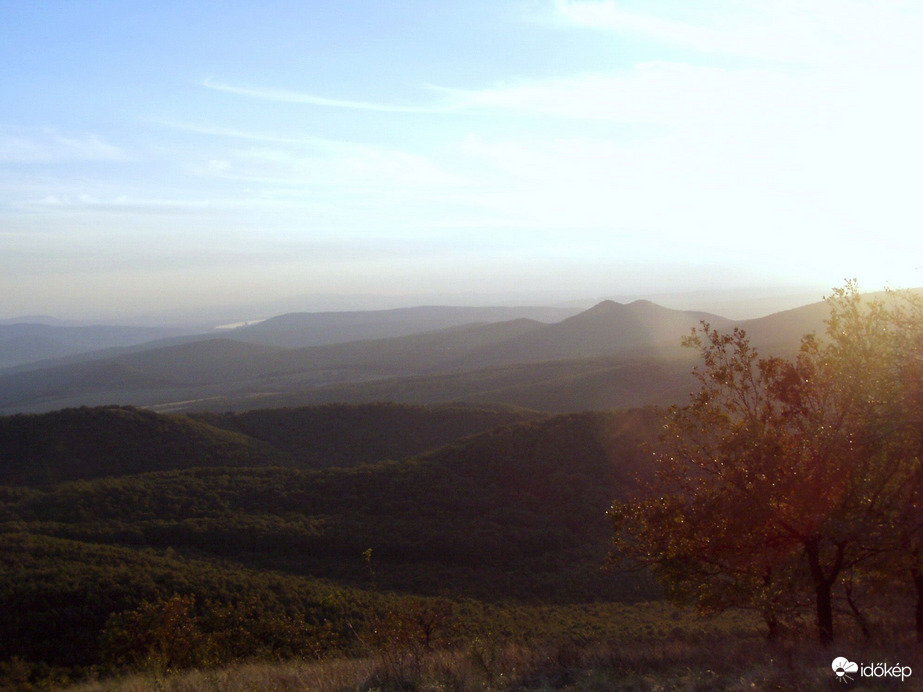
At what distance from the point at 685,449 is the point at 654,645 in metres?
2.82

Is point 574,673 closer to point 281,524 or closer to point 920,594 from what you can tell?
point 920,594

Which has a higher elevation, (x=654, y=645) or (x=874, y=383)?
(x=874, y=383)

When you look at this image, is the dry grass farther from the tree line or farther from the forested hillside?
the forested hillside

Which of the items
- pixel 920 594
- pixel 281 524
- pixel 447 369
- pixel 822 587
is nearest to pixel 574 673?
pixel 822 587

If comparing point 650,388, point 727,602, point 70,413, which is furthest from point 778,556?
point 650,388

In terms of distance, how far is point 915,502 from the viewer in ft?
23.0

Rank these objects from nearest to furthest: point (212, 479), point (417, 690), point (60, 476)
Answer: point (417, 690) → point (212, 479) → point (60, 476)

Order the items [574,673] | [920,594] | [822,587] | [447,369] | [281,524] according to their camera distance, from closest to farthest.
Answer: [574,673] < [822,587] < [920,594] < [281,524] < [447,369]

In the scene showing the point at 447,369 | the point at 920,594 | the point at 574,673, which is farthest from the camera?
the point at 447,369

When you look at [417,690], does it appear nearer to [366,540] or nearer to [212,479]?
[366,540]

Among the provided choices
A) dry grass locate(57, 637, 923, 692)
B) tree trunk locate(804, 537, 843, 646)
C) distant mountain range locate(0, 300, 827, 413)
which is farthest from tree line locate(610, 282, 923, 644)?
distant mountain range locate(0, 300, 827, 413)

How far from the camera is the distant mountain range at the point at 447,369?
172 feet

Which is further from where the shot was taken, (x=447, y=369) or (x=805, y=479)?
(x=447, y=369)

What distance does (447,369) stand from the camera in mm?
91750
